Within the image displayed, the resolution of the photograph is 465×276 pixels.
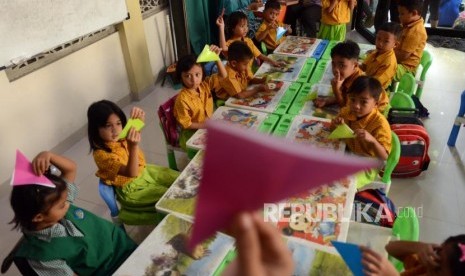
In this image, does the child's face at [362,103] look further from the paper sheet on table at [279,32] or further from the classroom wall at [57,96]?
the classroom wall at [57,96]

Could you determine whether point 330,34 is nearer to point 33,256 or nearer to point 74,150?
point 74,150

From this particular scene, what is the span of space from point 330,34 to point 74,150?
2.73m

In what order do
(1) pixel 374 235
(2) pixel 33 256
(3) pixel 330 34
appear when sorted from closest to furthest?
1. (2) pixel 33 256
2. (1) pixel 374 235
3. (3) pixel 330 34

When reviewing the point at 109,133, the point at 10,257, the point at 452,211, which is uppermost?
the point at 109,133

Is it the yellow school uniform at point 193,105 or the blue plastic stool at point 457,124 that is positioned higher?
the yellow school uniform at point 193,105

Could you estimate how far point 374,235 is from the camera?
5.34 feet

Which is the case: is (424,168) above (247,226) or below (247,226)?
below

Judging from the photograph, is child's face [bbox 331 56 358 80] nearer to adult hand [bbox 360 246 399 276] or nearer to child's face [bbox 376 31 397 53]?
child's face [bbox 376 31 397 53]

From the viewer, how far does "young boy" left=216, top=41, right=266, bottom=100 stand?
2.61m

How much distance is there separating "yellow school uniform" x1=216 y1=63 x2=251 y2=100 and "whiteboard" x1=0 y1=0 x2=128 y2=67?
1.31 metres

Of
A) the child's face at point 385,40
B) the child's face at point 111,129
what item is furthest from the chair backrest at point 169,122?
the child's face at point 385,40

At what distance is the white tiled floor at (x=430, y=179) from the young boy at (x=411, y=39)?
615 millimetres

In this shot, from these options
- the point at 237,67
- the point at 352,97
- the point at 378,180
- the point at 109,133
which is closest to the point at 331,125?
the point at 352,97

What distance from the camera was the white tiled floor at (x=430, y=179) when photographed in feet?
7.84
